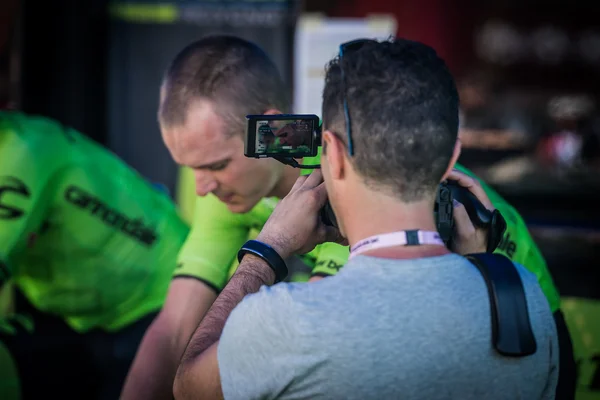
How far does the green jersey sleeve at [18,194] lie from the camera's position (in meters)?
1.99

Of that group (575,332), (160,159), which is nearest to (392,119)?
(575,332)

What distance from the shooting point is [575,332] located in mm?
2172

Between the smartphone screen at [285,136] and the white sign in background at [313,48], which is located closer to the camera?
the smartphone screen at [285,136]

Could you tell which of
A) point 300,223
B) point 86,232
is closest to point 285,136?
point 300,223

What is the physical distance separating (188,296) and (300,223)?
2.31 feet

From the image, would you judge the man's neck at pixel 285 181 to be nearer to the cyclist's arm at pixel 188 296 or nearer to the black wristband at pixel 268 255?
the cyclist's arm at pixel 188 296

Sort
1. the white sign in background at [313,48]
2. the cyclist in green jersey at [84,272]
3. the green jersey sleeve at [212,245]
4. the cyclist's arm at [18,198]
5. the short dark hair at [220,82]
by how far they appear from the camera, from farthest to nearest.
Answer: the white sign in background at [313,48], the cyclist in green jersey at [84,272], the cyclist's arm at [18,198], the green jersey sleeve at [212,245], the short dark hair at [220,82]

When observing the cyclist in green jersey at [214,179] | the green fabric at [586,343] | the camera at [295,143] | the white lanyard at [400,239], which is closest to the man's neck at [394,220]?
the white lanyard at [400,239]

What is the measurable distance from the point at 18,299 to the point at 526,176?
3.59m

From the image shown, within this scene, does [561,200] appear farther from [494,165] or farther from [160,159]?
[160,159]

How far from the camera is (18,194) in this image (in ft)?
6.70

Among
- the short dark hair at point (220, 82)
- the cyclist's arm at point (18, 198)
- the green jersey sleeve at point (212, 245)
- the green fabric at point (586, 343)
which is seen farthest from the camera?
the green fabric at point (586, 343)

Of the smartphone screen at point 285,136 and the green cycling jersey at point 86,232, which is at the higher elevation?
the smartphone screen at point 285,136

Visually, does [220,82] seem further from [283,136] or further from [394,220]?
[394,220]
